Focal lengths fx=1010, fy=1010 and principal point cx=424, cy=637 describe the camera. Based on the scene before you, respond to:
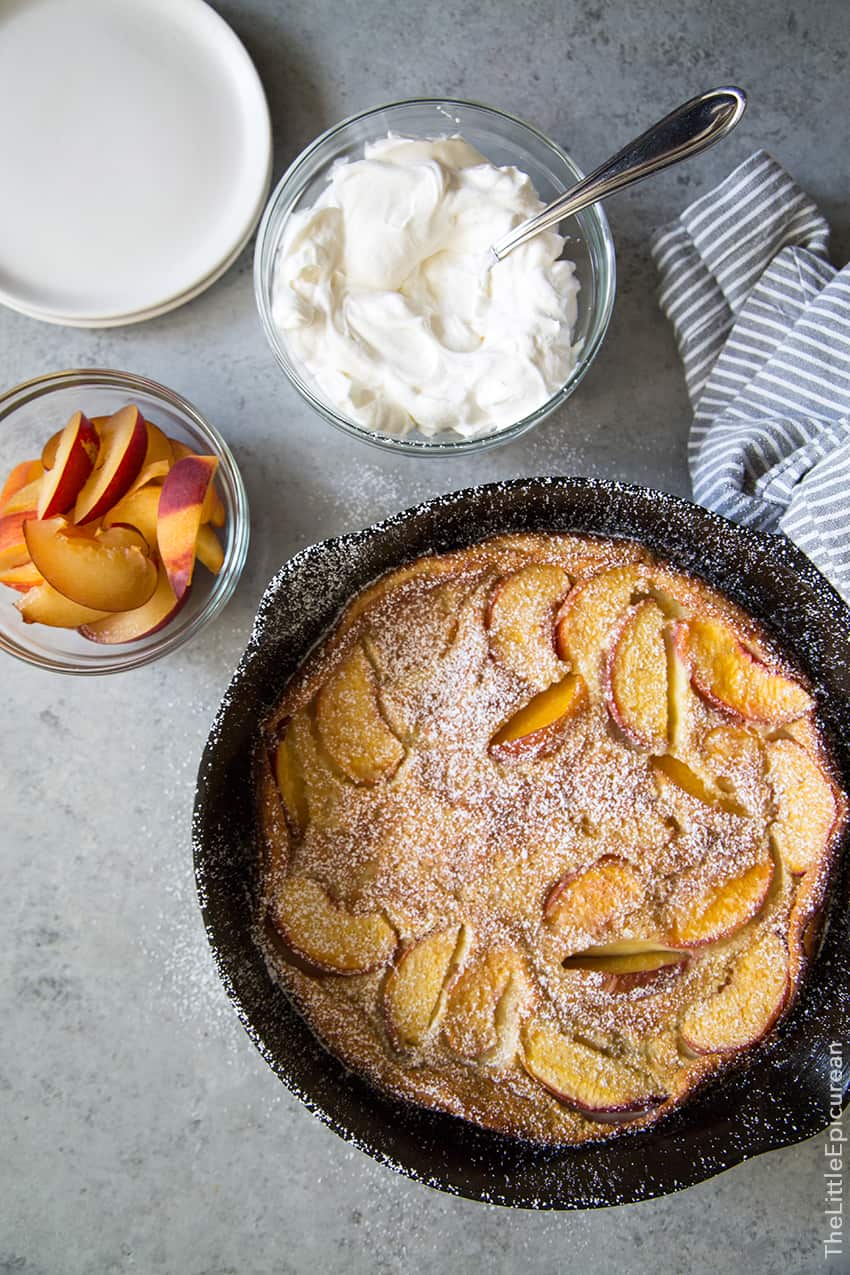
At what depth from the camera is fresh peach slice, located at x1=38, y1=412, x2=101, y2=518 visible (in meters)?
1.41

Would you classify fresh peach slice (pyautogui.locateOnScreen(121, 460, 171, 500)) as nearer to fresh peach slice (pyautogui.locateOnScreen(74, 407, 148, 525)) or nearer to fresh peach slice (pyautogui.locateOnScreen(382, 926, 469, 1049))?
fresh peach slice (pyautogui.locateOnScreen(74, 407, 148, 525))

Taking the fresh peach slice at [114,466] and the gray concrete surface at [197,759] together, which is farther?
the gray concrete surface at [197,759]

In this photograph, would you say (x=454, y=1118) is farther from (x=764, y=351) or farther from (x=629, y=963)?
(x=764, y=351)

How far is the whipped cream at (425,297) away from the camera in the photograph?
1.43 m

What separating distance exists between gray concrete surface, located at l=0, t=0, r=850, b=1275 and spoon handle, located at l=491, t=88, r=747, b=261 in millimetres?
281

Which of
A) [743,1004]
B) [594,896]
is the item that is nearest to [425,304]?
[594,896]

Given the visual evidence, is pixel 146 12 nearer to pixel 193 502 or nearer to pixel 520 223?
pixel 520 223

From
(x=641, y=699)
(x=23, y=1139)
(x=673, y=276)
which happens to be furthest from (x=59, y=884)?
(x=673, y=276)

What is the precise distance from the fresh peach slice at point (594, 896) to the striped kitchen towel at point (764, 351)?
526 mm

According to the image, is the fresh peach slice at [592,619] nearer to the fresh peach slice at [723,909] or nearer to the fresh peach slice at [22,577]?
the fresh peach slice at [723,909]

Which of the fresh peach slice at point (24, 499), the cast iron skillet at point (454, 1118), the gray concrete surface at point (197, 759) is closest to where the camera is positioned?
the cast iron skillet at point (454, 1118)

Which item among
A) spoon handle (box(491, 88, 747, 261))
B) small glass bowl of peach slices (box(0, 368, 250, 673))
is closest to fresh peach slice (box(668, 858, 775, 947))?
small glass bowl of peach slices (box(0, 368, 250, 673))

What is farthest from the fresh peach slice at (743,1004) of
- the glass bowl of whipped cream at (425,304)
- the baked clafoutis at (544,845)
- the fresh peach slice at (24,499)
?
the fresh peach slice at (24,499)

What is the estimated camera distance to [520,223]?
1.44m
